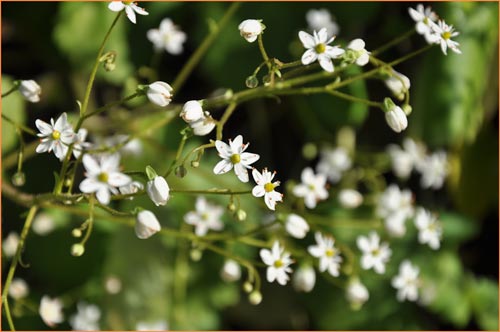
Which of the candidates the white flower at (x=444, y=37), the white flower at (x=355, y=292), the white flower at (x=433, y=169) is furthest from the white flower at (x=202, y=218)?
the white flower at (x=433, y=169)

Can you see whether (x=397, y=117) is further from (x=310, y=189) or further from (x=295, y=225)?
(x=310, y=189)

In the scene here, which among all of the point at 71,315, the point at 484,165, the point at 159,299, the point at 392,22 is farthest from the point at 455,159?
the point at 71,315

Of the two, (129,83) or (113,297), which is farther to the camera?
(113,297)

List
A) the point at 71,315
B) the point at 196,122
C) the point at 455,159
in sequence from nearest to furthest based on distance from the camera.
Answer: the point at 196,122
the point at 71,315
the point at 455,159

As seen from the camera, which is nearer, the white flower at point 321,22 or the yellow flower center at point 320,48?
the yellow flower center at point 320,48

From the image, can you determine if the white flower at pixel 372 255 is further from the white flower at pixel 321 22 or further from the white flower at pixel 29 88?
the white flower at pixel 29 88

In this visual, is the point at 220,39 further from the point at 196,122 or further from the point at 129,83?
the point at 196,122

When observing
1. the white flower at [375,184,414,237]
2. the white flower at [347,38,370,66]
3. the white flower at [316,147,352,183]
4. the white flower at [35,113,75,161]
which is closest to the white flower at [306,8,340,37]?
the white flower at [316,147,352,183]
